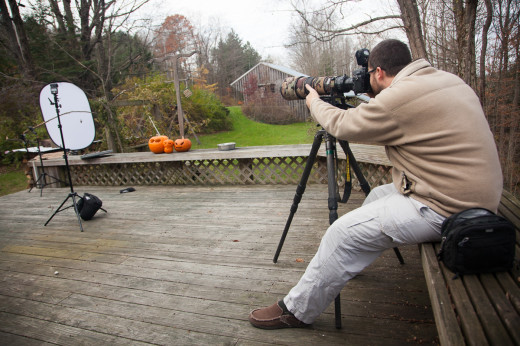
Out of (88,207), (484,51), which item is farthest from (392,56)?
(484,51)

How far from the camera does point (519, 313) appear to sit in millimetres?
925

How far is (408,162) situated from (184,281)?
162 centimetres

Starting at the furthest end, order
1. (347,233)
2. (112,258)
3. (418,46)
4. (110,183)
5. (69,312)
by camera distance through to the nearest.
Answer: (110,183)
(418,46)
(112,258)
(69,312)
(347,233)

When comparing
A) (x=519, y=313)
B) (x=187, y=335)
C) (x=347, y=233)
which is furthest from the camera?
(x=187, y=335)

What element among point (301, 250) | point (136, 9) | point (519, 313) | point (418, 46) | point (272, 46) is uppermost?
point (136, 9)

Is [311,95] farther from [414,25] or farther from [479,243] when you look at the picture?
[414,25]

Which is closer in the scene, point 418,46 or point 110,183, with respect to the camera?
point 418,46

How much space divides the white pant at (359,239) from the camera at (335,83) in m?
0.58

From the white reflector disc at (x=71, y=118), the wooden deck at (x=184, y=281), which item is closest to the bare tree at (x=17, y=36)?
the white reflector disc at (x=71, y=118)

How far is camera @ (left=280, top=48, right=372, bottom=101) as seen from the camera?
161 cm

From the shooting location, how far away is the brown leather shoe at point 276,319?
5.27 feet

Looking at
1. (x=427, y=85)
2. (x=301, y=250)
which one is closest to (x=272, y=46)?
(x=301, y=250)

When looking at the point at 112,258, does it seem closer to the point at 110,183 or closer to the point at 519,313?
the point at 519,313

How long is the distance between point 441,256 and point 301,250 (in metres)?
1.37
